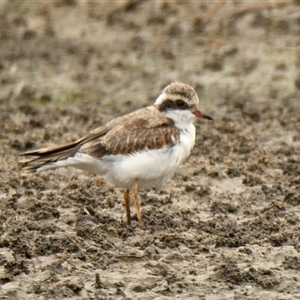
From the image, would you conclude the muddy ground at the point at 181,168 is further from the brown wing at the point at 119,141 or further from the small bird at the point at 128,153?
the brown wing at the point at 119,141

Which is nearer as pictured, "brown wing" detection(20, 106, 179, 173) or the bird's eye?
"brown wing" detection(20, 106, 179, 173)

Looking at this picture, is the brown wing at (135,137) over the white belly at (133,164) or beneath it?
over

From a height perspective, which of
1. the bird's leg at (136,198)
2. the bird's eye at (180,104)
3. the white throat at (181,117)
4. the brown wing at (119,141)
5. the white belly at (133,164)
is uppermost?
the bird's eye at (180,104)

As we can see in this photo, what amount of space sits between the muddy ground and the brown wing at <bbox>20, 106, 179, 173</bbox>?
1.73 ft

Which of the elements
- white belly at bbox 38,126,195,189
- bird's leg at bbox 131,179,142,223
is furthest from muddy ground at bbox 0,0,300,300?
white belly at bbox 38,126,195,189

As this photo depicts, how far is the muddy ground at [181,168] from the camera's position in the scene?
7027 millimetres

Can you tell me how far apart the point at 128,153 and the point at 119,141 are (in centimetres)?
13

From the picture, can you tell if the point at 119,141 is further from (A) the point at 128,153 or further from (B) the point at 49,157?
(B) the point at 49,157

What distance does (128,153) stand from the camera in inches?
309

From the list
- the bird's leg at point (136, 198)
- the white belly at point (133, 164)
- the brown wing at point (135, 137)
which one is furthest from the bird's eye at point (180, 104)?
the bird's leg at point (136, 198)

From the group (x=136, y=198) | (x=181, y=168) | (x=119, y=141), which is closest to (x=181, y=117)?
(x=119, y=141)

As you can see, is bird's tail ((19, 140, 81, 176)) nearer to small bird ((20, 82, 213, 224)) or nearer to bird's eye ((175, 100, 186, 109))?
small bird ((20, 82, 213, 224))

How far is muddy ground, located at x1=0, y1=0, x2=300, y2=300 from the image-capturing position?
703 centimetres

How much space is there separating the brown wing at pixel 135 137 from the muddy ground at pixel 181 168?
1.94ft
